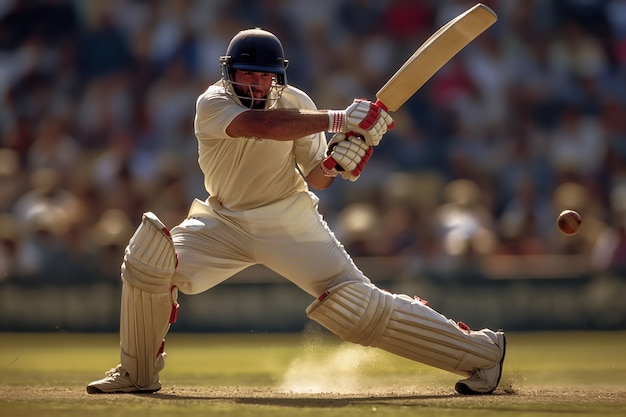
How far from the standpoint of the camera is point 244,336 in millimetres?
9594

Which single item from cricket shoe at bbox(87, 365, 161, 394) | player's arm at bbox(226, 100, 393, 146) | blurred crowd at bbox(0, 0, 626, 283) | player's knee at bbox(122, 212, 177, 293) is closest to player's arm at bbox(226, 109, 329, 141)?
player's arm at bbox(226, 100, 393, 146)

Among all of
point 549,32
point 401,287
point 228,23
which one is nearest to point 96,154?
point 228,23

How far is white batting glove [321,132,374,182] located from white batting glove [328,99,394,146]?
0.05m

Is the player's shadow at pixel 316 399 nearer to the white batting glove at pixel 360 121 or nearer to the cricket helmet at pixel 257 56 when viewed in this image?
the white batting glove at pixel 360 121

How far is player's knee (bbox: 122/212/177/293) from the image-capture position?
217 inches

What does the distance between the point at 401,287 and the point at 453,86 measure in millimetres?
2423

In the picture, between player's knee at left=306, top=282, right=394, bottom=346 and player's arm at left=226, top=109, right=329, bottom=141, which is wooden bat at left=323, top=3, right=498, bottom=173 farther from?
player's knee at left=306, top=282, right=394, bottom=346

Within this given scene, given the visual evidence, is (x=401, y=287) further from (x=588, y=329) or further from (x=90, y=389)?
(x=90, y=389)

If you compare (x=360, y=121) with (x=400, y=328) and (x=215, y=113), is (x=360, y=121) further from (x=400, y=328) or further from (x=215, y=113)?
(x=400, y=328)

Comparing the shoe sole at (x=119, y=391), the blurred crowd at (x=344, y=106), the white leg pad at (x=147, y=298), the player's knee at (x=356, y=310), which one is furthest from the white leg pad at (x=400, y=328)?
the blurred crowd at (x=344, y=106)

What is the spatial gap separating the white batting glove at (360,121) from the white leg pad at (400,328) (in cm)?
72

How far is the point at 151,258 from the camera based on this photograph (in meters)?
5.51

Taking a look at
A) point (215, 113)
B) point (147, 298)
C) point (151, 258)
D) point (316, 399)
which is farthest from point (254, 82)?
point (316, 399)

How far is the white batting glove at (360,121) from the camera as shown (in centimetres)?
554
